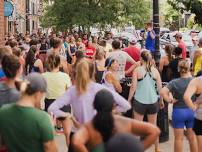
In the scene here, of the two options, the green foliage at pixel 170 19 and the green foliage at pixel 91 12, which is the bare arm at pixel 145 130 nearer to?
the green foliage at pixel 91 12

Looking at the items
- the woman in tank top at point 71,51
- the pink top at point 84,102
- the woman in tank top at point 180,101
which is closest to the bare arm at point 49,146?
the pink top at point 84,102

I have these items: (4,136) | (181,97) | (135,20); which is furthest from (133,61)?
(135,20)

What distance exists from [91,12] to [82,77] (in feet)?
109

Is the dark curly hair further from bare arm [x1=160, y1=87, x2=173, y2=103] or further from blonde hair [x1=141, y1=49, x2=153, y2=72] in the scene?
blonde hair [x1=141, y1=49, x2=153, y2=72]

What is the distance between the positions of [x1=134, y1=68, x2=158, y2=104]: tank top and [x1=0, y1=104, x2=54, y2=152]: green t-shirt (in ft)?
13.0

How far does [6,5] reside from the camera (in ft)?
75.5

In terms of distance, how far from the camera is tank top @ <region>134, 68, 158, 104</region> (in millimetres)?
8391

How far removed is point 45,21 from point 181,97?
37.2 meters

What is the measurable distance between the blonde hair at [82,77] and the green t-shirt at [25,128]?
1.06 m

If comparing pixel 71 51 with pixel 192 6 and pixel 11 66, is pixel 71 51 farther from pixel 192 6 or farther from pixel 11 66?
pixel 11 66

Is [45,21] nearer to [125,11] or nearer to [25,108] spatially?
[125,11]

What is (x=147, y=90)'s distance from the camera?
27.5 feet

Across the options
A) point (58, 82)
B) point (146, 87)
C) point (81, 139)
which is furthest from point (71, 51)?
point (81, 139)

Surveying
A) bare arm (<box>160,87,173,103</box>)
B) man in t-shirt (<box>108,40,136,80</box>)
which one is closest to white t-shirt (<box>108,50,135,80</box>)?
man in t-shirt (<box>108,40,136,80</box>)
